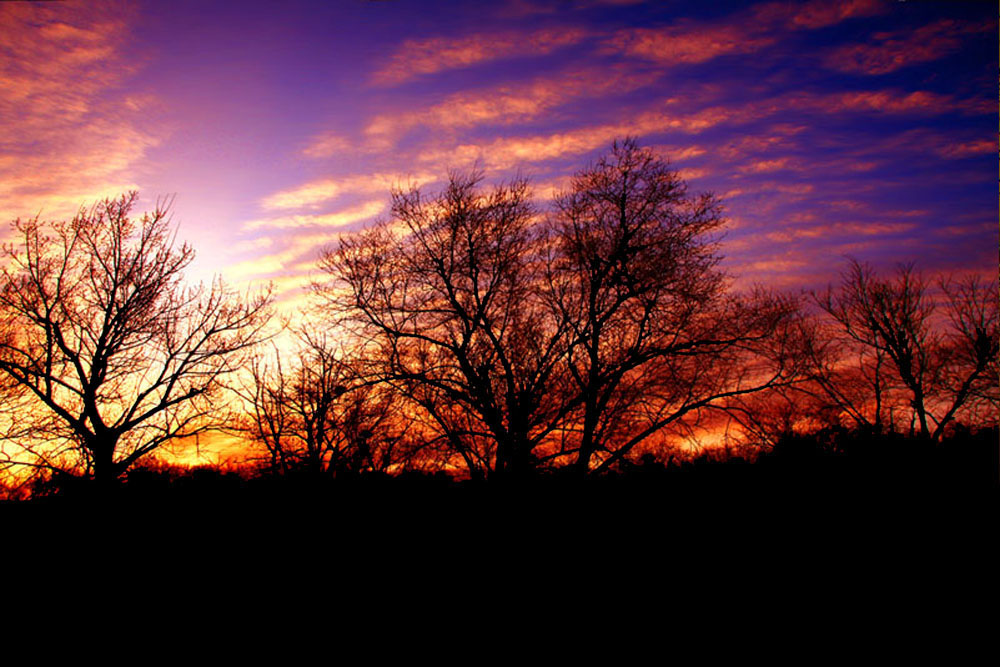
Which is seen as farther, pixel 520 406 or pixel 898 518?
pixel 520 406

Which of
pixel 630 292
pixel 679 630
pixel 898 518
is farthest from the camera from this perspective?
pixel 630 292

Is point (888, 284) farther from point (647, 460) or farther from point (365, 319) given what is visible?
point (365, 319)

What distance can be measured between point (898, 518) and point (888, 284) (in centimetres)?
2784

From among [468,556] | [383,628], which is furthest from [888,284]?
[383,628]

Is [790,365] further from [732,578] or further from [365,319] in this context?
[365,319]

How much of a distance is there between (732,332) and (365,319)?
1051cm

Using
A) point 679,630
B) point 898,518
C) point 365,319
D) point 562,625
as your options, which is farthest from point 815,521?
point 365,319

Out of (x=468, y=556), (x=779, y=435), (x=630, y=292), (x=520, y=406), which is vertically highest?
(x=630, y=292)

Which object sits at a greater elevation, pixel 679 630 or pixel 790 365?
pixel 790 365

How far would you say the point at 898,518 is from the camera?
8648 mm

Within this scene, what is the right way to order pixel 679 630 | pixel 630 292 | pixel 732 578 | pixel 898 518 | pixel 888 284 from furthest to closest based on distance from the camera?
1. pixel 888 284
2. pixel 630 292
3. pixel 898 518
4. pixel 732 578
5. pixel 679 630

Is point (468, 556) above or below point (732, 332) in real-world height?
below

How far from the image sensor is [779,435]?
14.6m

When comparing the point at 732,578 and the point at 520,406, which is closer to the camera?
the point at 732,578
